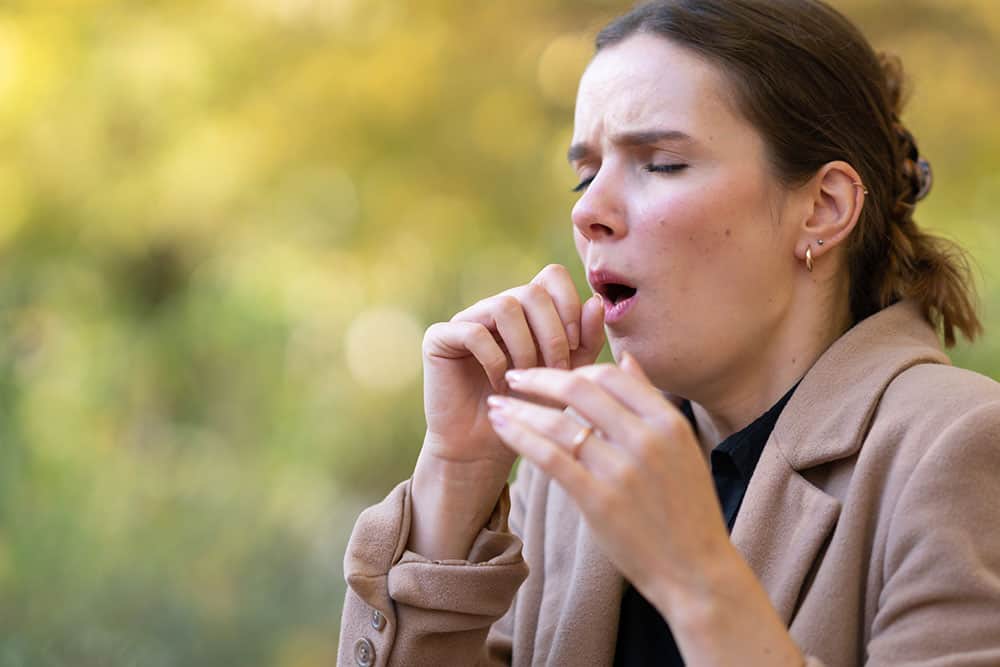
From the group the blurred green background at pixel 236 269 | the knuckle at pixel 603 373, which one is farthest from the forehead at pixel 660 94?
the blurred green background at pixel 236 269

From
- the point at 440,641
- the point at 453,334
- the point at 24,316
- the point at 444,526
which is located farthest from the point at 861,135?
the point at 24,316

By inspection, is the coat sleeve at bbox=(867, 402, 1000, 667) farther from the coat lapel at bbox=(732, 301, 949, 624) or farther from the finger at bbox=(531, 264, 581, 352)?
the finger at bbox=(531, 264, 581, 352)

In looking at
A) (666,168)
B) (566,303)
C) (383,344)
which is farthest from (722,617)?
(383,344)

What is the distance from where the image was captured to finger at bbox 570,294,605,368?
51.4 inches

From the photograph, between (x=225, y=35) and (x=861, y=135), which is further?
(x=225, y=35)

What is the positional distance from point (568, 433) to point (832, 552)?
399 mm

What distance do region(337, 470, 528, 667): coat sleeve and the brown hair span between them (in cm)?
59

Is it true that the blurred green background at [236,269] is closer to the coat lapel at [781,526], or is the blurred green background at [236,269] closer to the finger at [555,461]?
the coat lapel at [781,526]

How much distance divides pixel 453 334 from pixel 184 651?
1564 millimetres

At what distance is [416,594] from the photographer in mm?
1320

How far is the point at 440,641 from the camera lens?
53.4 inches

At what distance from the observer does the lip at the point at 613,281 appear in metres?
1.33

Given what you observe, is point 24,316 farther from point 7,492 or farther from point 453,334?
point 453,334

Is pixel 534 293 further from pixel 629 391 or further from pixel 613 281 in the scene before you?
pixel 629 391
